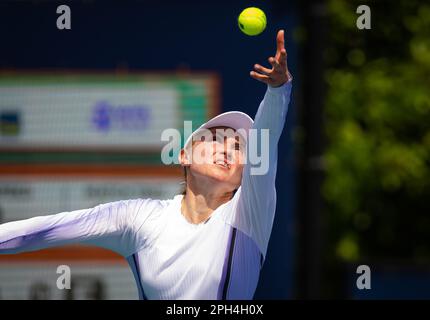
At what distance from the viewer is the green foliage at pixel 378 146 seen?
6914 mm

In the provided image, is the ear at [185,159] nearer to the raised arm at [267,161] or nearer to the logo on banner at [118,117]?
the raised arm at [267,161]

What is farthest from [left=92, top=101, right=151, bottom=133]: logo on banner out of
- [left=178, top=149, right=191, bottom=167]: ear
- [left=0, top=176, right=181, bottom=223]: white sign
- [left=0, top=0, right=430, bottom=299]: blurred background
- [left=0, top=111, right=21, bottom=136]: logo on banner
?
[left=178, top=149, right=191, bottom=167]: ear

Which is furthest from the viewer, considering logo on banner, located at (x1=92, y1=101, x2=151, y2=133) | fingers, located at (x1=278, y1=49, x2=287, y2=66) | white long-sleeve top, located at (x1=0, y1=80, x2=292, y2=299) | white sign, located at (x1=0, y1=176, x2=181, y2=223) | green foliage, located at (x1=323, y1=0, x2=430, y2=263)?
green foliage, located at (x1=323, y1=0, x2=430, y2=263)

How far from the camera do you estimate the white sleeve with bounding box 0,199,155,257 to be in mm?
→ 3322

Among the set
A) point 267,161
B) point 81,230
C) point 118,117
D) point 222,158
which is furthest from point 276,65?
point 118,117

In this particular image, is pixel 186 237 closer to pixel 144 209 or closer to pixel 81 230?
pixel 144 209

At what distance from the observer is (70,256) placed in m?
5.25

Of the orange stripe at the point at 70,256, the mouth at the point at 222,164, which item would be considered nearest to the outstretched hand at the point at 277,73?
the mouth at the point at 222,164

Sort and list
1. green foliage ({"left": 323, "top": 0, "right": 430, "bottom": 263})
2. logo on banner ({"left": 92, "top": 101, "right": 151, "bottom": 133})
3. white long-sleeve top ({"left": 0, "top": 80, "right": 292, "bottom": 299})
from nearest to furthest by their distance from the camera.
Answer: white long-sleeve top ({"left": 0, "top": 80, "right": 292, "bottom": 299})
logo on banner ({"left": 92, "top": 101, "right": 151, "bottom": 133})
green foliage ({"left": 323, "top": 0, "right": 430, "bottom": 263})

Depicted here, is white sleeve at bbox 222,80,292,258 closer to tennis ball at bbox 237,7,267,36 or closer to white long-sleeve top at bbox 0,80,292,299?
white long-sleeve top at bbox 0,80,292,299

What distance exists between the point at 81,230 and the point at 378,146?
414cm

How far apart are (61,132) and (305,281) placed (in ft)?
4.89

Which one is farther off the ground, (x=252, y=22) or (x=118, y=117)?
(x=252, y=22)
